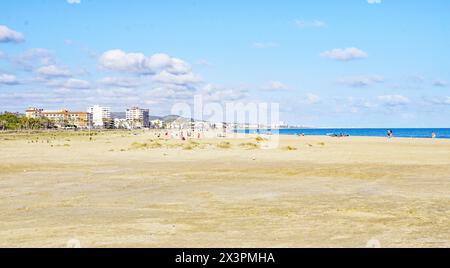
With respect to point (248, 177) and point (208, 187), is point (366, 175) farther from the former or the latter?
point (208, 187)

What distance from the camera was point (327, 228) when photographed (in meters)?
10.7

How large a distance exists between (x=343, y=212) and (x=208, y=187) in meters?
6.69

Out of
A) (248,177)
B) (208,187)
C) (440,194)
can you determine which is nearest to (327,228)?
(440,194)

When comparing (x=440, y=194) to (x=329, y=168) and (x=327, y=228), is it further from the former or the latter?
(x=329, y=168)

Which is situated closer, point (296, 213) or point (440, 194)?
point (296, 213)

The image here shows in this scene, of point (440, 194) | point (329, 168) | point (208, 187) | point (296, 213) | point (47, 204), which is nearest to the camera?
point (296, 213)

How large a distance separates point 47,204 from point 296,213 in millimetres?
6797

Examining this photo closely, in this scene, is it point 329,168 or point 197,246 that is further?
point 329,168
